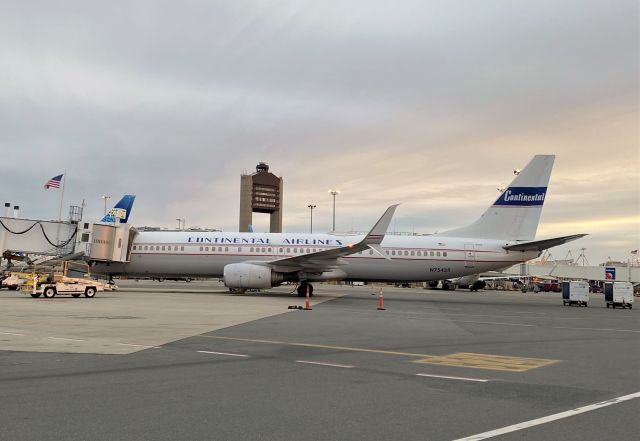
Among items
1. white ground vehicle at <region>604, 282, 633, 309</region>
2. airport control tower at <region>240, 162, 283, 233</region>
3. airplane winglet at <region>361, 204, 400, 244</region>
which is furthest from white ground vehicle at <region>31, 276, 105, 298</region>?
airport control tower at <region>240, 162, 283, 233</region>

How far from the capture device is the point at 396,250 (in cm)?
2928

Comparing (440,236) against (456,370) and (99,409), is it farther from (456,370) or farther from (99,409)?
(99,409)

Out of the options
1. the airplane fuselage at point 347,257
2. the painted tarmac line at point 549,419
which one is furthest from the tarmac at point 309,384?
the airplane fuselage at point 347,257

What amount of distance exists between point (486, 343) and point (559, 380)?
4018 millimetres

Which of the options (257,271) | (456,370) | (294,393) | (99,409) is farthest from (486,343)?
(257,271)

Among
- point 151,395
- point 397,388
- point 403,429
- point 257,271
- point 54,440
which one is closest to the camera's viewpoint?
point 54,440

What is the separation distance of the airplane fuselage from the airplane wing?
1059 millimetres

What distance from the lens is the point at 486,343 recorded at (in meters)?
10.9

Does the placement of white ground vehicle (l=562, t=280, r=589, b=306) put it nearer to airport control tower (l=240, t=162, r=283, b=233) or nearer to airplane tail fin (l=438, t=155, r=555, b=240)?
airplane tail fin (l=438, t=155, r=555, b=240)

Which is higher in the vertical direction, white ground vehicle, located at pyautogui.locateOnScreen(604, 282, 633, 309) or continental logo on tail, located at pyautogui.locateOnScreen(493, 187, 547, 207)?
continental logo on tail, located at pyautogui.locateOnScreen(493, 187, 547, 207)

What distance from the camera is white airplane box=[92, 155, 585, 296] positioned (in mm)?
29062

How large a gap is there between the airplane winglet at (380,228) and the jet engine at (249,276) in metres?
5.87

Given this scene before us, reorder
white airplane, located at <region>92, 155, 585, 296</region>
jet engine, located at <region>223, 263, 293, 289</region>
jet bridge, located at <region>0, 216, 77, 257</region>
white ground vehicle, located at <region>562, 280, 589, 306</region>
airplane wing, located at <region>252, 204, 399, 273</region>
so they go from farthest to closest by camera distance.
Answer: white airplane, located at <region>92, 155, 585, 296</region>
white ground vehicle, located at <region>562, 280, 589, 306</region>
jet bridge, located at <region>0, 216, 77, 257</region>
jet engine, located at <region>223, 263, 293, 289</region>
airplane wing, located at <region>252, 204, 399, 273</region>

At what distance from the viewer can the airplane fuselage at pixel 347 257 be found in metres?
29.1
